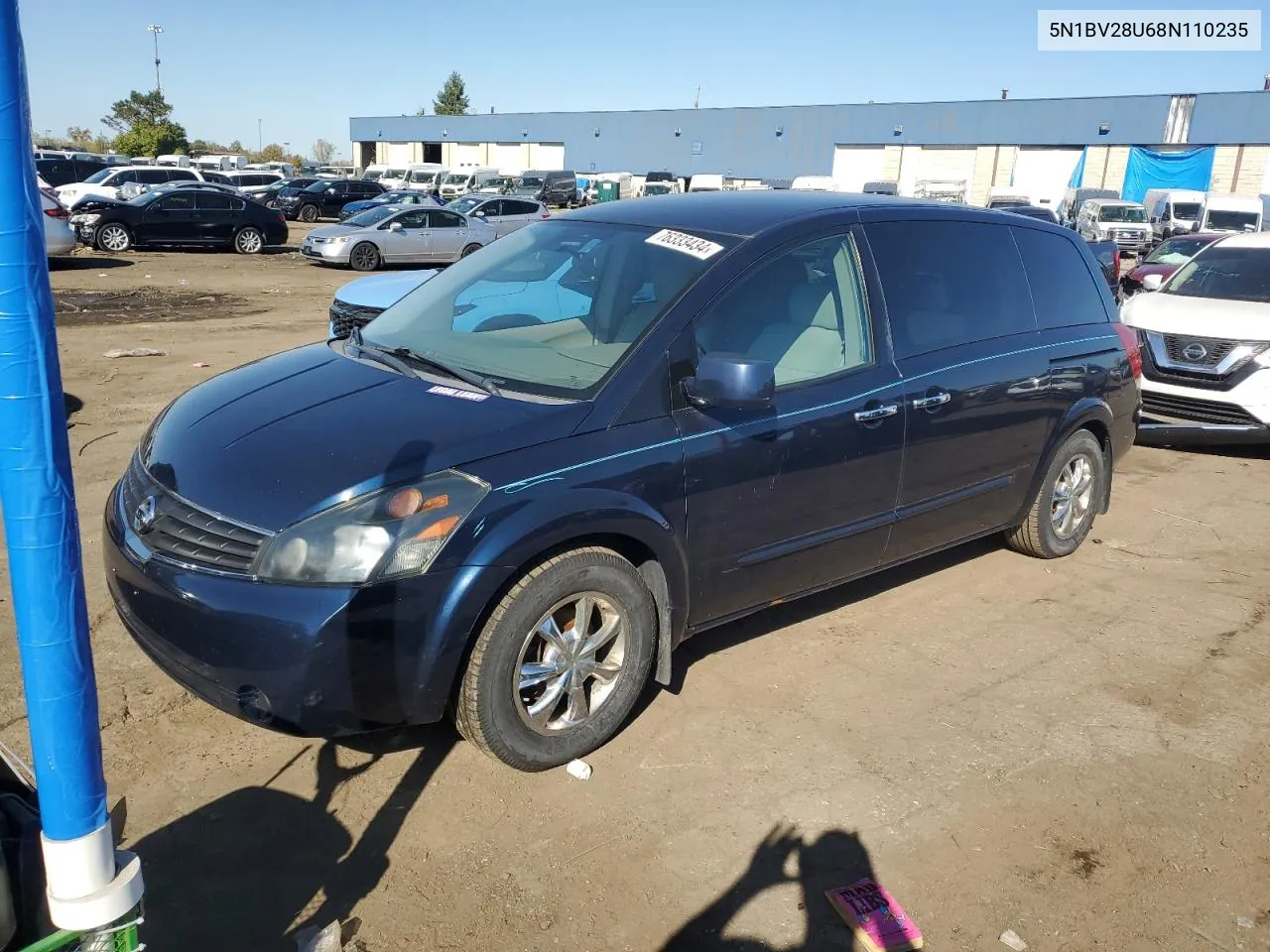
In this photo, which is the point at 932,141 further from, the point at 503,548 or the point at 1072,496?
the point at 503,548

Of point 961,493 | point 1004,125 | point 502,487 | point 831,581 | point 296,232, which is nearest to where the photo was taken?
point 502,487

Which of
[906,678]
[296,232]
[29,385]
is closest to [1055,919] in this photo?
[906,678]

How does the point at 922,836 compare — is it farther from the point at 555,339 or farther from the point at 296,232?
the point at 296,232

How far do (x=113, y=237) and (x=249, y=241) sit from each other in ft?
9.70

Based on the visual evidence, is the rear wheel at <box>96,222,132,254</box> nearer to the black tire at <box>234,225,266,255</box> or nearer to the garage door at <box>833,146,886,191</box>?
the black tire at <box>234,225,266,255</box>

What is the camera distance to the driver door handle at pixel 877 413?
4.11 metres

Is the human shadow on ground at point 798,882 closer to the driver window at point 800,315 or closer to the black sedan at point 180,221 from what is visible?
the driver window at point 800,315

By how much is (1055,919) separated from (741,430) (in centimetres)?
184

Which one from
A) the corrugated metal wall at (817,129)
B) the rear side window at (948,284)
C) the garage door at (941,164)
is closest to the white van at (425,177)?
the corrugated metal wall at (817,129)

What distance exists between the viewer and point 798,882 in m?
2.98

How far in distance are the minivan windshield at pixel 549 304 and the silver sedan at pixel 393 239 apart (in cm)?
1681

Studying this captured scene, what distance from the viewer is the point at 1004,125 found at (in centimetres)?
4859

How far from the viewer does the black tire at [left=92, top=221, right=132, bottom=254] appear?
2173cm

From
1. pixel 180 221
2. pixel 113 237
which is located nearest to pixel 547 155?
pixel 180 221
